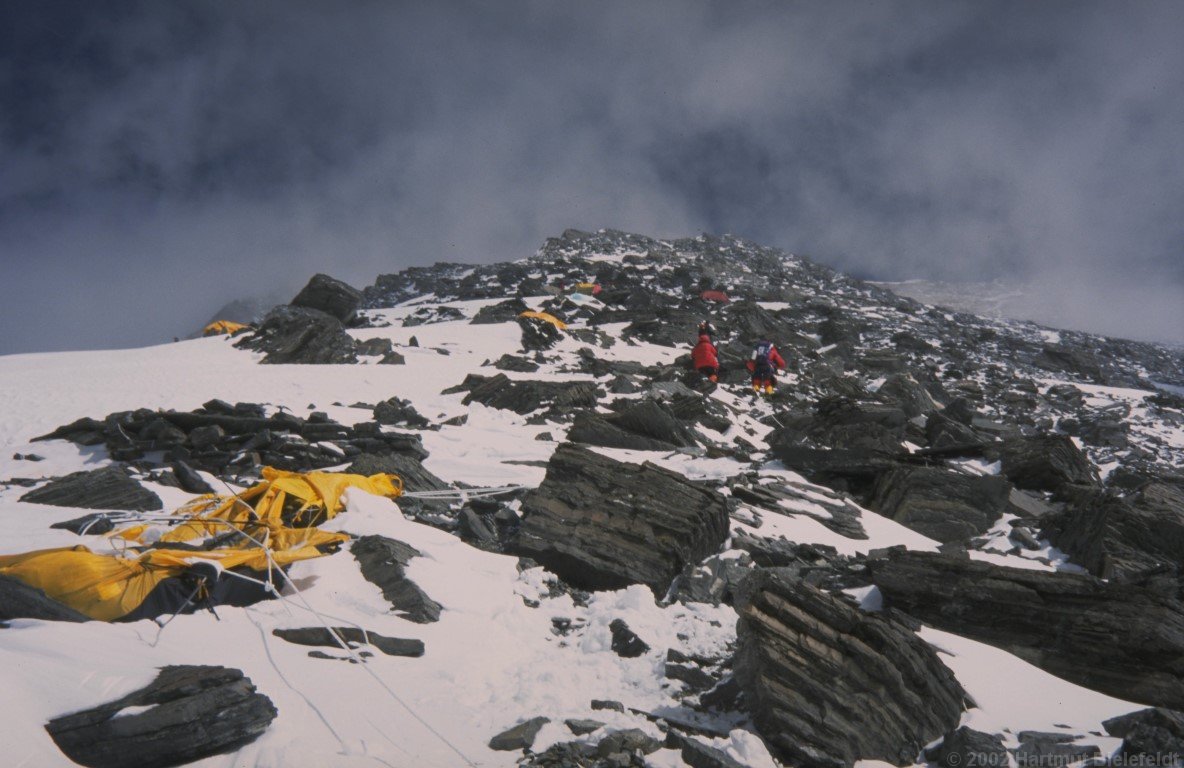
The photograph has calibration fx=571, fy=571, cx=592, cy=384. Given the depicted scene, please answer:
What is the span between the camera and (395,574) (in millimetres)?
5199

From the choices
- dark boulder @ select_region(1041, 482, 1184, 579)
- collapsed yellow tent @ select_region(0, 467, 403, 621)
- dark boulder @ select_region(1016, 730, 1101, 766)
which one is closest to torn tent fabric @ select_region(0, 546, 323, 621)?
collapsed yellow tent @ select_region(0, 467, 403, 621)

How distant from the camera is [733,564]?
6.30 meters

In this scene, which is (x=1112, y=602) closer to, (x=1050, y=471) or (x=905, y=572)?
(x=905, y=572)

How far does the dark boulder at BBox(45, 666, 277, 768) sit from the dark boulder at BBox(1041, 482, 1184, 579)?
970cm

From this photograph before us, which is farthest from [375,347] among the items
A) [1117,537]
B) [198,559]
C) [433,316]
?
[1117,537]

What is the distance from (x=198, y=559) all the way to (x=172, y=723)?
1.75 meters

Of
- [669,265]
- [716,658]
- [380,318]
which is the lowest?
[716,658]

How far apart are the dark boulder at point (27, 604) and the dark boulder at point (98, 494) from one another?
3398 mm

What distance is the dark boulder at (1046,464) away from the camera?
1150 centimetres

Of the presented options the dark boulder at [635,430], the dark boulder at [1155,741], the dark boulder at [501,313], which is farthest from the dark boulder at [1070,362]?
the dark boulder at [1155,741]

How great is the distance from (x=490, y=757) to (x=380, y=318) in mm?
35082

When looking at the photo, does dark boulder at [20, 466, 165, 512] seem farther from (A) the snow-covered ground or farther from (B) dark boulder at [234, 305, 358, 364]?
(B) dark boulder at [234, 305, 358, 364]

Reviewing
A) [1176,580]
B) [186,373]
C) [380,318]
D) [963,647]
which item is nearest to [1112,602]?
[963,647]

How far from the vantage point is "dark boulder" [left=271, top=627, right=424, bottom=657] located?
4.16m
